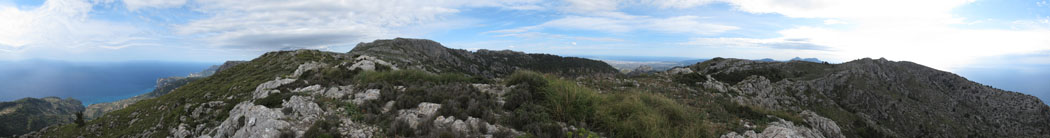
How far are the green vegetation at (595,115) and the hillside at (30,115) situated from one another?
90.1m

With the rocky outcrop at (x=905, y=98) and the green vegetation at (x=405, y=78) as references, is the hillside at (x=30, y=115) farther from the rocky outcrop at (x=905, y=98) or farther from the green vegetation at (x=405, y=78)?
the rocky outcrop at (x=905, y=98)

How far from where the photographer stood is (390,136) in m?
6.16

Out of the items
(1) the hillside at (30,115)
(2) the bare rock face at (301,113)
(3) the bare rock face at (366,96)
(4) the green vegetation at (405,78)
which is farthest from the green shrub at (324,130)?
(1) the hillside at (30,115)

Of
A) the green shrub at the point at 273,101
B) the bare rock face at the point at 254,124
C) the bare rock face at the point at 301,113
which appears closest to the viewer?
the bare rock face at the point at 254,124

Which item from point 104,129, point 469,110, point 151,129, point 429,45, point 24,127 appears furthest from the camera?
point 429,45

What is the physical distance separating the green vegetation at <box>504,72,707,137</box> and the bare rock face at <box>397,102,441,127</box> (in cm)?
173

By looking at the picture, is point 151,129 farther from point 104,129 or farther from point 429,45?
point 429,45

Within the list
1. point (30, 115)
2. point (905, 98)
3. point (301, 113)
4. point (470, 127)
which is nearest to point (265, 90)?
point (301, 113)

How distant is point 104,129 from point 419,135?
16921mm

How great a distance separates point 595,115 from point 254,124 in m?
6.95

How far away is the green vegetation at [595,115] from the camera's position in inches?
254

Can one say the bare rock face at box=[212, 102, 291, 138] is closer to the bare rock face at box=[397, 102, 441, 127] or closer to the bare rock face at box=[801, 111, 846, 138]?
the bare rock face at box=[397, 102, 441, 127]

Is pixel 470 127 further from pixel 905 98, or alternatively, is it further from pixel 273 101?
pixel 905 98

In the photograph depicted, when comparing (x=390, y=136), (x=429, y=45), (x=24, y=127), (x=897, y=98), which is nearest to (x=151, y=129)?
(x=390, y=136)
